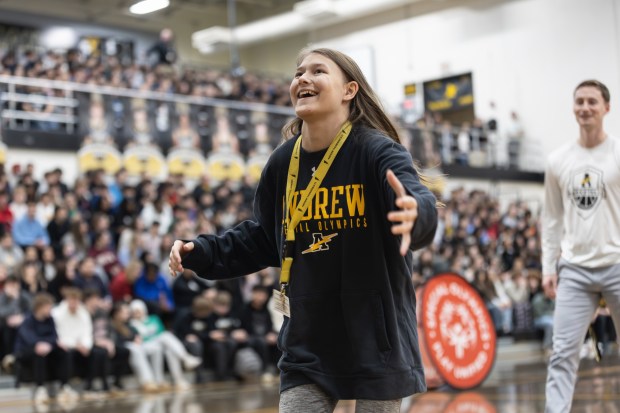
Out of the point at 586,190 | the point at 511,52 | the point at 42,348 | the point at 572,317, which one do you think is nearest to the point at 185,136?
the point at 42,348

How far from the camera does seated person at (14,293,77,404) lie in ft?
37.6

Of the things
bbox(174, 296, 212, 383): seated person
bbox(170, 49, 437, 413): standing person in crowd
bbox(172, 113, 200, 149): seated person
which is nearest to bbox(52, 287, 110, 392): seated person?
bbox(174, 296, 212, 383): seated person

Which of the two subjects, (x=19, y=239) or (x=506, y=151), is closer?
(x=19, y=239)

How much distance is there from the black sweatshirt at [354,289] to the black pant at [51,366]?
849 centimetres

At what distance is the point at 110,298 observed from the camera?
13312 millimetres

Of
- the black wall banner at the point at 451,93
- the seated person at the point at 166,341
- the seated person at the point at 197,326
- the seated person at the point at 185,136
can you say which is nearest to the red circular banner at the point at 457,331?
the seated person at the point at 166,341

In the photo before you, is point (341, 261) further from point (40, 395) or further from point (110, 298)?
point (110, 298)

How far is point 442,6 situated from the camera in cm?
3216

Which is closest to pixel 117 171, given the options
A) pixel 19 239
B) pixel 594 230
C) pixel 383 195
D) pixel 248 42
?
pixel 19 239

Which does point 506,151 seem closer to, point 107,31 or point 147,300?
point 107,31

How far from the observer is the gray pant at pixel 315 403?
3500mm

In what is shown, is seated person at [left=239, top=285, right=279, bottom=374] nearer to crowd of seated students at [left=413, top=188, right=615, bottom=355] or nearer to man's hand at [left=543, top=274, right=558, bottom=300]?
crowd of seated students at [left=413, top=188, right=615, bottom=355]

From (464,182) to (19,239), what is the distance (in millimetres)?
16482

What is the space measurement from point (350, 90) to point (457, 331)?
705 centimetres
